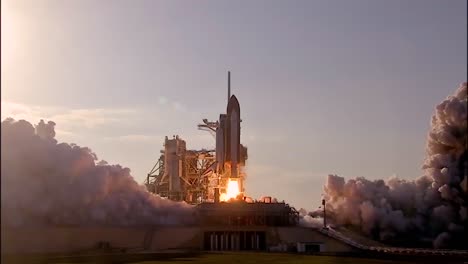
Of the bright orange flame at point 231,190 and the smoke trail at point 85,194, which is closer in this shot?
the smoke trail at point 85,194

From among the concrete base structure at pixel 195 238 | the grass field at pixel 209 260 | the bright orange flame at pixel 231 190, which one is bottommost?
the grass field at pixel 209 260

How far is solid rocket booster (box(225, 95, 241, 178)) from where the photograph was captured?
13312cm

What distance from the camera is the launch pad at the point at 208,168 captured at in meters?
133

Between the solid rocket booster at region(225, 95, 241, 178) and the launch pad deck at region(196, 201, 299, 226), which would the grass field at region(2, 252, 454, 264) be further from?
the solid rocket booster at region(225, 95, 241, 178)

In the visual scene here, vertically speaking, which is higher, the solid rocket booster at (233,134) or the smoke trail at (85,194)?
the solid rocket booster at (233,134)

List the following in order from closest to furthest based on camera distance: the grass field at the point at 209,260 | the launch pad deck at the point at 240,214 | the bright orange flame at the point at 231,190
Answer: the grass field at the point at 209,260, the launch pad deck at the point at 240,214, the bright orange flame at the point at 231,190

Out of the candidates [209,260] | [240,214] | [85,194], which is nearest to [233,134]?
[240,214]

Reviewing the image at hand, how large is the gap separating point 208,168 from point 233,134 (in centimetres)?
1598

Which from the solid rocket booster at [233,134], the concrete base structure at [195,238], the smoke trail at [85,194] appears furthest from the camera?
the solid rocket booster at [233,134]

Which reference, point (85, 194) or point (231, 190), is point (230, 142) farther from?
point (85, 194)

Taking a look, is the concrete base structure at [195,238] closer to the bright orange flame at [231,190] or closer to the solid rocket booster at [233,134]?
the bright orange flame at [231,190]

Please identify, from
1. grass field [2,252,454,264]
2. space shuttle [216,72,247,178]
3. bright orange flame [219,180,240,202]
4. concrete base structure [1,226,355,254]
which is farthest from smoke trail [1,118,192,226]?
grass field [2,252,454,264]

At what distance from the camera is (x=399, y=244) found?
116 metres

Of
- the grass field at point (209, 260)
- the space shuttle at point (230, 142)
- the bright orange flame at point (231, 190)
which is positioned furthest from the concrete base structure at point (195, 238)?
the grass field at point (209, 260)
